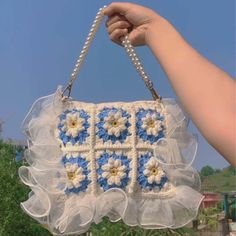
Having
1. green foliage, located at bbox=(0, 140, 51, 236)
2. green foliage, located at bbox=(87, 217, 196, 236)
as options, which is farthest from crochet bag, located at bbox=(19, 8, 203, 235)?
green foliage, located at bbox=(0, 140, 51, 236)

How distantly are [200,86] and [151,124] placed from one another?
319mm

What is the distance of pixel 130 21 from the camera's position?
0.77 metres

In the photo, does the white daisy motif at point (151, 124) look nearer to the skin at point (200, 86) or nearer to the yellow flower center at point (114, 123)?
the yellow flower center at point (114, 123)

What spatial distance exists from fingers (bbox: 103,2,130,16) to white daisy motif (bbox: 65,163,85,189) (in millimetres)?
241

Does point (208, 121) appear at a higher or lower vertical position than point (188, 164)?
higher

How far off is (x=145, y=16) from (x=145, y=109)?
0.69ft

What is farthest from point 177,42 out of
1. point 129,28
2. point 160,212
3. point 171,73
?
point 160,212

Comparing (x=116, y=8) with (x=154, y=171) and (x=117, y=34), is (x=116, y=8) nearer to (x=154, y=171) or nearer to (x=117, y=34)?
(x=117, y=34)

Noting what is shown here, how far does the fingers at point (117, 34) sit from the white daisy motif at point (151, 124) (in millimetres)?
133

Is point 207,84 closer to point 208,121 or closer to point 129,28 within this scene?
point 208,121

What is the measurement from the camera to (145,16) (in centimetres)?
70

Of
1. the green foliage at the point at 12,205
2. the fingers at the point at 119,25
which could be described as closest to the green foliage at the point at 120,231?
the green foliage at the point at 12,205

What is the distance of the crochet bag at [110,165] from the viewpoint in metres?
0.81

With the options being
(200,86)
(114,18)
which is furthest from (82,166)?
(200,86)
